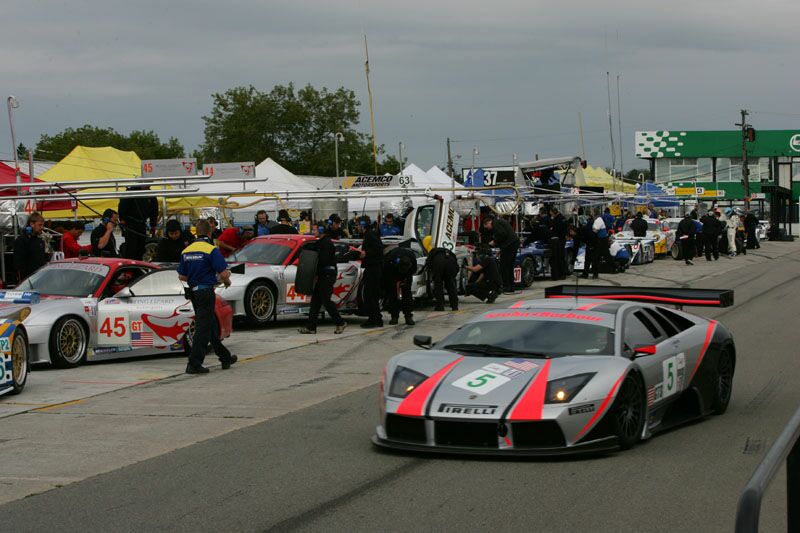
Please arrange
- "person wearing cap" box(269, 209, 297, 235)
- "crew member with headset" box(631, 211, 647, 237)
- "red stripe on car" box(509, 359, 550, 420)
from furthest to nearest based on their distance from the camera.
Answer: "crew member with headset" box(631, 211, 647, 237), "person wearing cap" box(269, 209, 297, 235), "red stripe on car" box(509, 359, 550, 420)

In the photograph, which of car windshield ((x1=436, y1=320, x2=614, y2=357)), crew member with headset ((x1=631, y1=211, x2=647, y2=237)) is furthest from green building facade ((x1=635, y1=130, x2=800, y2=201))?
car windshield ((x1=436, y1=320, x2=614, y2=357))

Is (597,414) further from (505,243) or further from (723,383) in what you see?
(505,243)

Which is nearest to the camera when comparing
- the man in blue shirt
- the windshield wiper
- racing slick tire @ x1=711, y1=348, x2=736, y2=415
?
the windshield wiper

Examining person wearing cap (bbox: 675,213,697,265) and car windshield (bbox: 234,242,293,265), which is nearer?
car windshield (bbox: 234,242,293,265)

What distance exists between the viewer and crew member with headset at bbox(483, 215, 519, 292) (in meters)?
23.8

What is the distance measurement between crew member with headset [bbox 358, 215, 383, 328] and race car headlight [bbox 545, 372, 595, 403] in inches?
399

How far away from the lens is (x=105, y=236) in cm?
1830

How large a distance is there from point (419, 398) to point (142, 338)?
7.33 metres

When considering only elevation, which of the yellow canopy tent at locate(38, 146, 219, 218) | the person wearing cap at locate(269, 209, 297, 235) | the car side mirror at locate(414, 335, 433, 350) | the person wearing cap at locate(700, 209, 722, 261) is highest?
the yellow canopy tent at locate(38, 146, 219, 218)

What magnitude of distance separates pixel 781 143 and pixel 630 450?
81789 millimetres

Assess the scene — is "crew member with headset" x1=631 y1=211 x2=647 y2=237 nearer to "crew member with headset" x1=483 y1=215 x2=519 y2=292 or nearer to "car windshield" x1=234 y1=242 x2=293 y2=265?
"crew member with headset" x1=483 y1=215 x2=519 y2=292

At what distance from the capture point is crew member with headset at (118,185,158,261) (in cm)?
2002

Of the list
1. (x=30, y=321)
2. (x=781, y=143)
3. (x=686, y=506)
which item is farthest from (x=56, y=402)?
(x=781, y=143)

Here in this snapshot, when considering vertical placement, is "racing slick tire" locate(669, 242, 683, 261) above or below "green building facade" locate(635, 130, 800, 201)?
below
